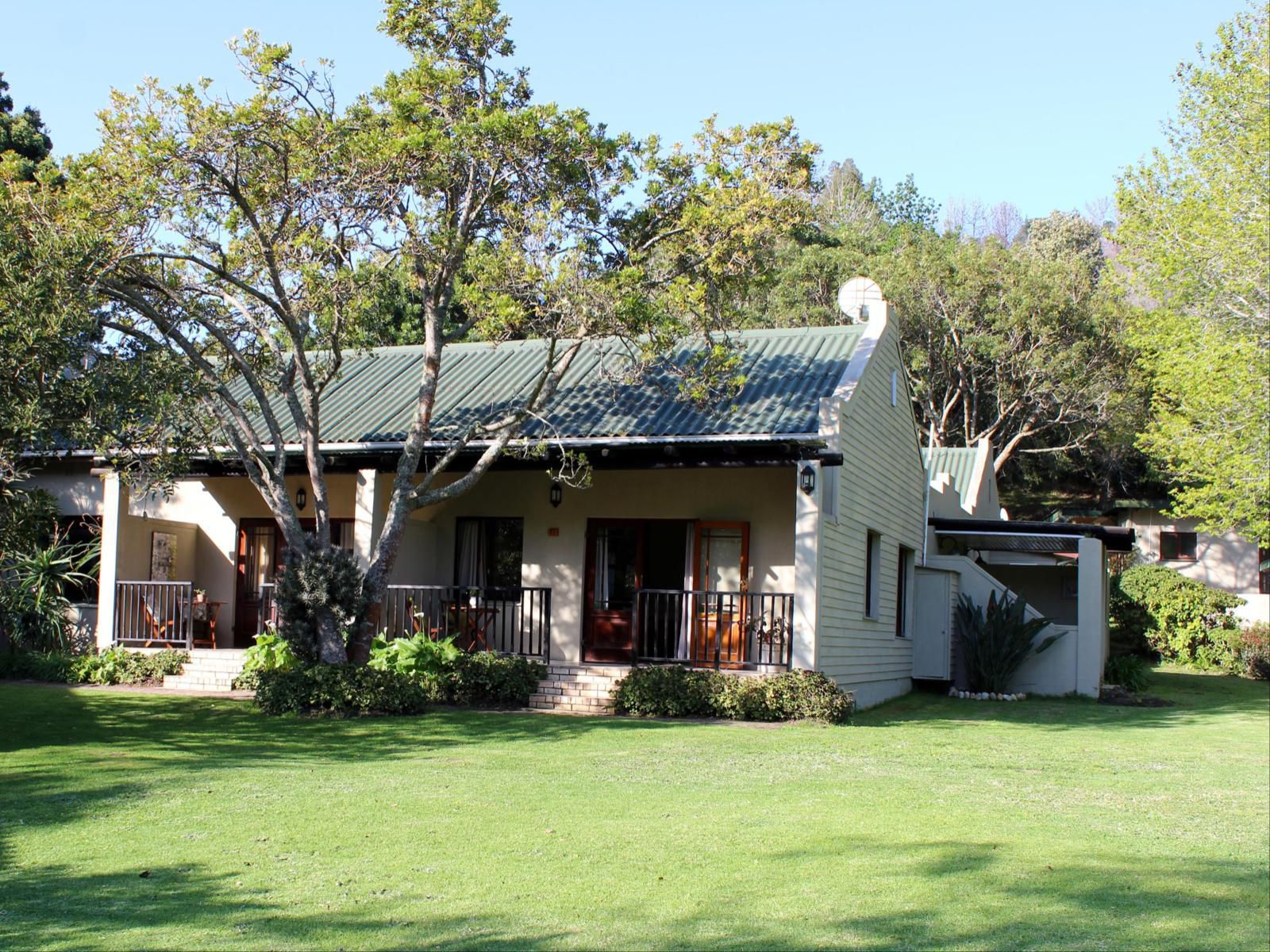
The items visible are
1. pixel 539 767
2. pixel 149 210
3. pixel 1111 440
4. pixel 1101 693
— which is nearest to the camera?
pixel 539 767

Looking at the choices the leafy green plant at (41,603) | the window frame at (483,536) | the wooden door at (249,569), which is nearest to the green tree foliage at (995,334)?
the window frame at (483,536)

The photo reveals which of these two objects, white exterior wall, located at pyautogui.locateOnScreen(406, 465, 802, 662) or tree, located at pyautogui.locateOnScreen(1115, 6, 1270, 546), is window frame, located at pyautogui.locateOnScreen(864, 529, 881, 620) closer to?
white exterior wall, located at pyautogui.locateOnScreen(406, 465, 802, 662)

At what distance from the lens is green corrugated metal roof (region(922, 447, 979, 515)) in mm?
26647

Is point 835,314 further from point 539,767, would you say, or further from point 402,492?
point 539,767

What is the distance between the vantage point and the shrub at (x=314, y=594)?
566 inches

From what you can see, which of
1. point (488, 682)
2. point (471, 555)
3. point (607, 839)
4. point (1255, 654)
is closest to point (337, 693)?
point (488, 682)

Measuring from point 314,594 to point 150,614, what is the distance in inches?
181

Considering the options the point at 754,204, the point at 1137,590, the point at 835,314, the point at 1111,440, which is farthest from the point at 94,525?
the point at 1111,440

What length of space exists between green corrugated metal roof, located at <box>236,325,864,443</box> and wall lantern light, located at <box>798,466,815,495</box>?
485mm

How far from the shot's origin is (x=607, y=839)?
7.43 metres

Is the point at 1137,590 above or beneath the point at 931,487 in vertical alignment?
beneath

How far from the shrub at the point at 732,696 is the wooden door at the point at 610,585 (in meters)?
2.37

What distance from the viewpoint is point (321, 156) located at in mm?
12969

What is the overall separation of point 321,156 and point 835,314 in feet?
88.4
